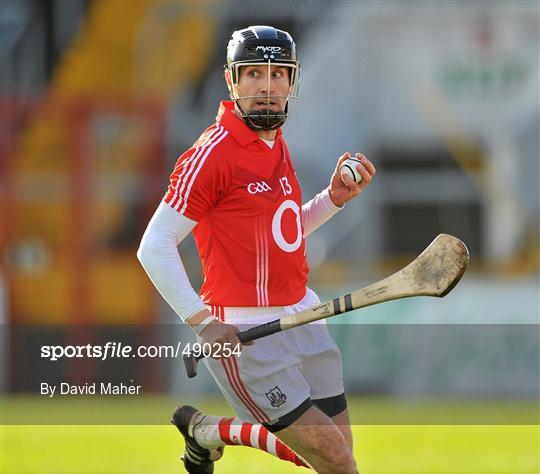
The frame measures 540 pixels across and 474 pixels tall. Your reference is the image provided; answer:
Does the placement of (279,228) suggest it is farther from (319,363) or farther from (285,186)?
(319,363)

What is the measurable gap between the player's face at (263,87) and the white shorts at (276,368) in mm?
713

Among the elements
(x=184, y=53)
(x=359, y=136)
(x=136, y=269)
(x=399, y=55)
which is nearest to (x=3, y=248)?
(x=136, y=269)

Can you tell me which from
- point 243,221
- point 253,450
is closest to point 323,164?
point 253,450

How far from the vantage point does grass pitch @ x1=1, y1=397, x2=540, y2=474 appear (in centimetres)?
660

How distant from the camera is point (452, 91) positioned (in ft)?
52.0

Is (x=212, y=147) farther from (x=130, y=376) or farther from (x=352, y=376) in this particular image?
(x=130, y=376)

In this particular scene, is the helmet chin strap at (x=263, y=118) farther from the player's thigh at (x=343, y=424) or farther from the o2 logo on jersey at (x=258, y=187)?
the player's thigh at (x=343, y=424)

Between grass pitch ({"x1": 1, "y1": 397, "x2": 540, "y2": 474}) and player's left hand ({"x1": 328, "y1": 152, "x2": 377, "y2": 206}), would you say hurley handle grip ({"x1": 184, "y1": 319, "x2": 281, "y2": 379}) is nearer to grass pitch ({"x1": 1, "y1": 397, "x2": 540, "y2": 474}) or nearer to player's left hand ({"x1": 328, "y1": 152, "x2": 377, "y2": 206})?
player's left hand ({"x1": 328, "y1": 152, "x2": 377, "y2": 206})

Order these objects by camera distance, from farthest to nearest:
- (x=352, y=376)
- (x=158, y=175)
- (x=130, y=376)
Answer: (x=158, y=175) < (x=130, y=376) < (x=352, y=376)

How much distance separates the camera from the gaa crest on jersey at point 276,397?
437 centimetres

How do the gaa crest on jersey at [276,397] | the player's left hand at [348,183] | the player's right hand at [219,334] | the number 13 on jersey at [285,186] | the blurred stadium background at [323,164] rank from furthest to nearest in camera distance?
1. the blurred stadium background at [323,164]
2. the player's left hand at [348,183]
3. the number 13 on jersey at [285,186]
4. the gaa crest on jersey at [276,397]
5. the player's right hand at [219,334]

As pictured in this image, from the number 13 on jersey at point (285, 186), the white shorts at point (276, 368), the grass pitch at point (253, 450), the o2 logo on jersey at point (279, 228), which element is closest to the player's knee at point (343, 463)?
the white shorts at point (276, 368)

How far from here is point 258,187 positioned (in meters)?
4.50

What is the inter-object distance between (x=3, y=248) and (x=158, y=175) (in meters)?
1.75
